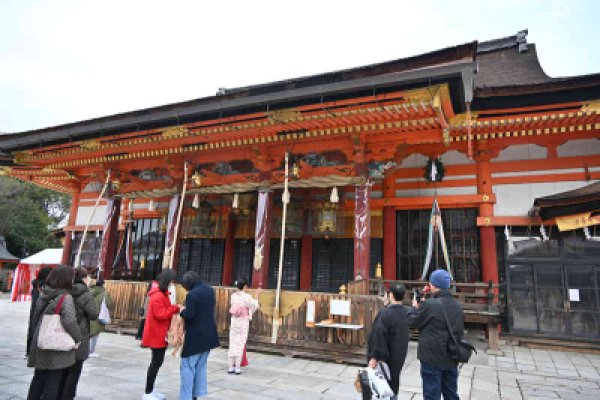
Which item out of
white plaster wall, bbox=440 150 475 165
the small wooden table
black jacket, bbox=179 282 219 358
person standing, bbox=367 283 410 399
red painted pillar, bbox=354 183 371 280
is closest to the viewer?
person standing, bbox=367 283 410 399

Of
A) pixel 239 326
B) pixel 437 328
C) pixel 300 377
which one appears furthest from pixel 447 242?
pixel 437 328

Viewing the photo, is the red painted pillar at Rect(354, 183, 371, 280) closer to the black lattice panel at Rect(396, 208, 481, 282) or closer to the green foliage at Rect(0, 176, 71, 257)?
the black lattice panel at Rect(396, 208, 481, 282)

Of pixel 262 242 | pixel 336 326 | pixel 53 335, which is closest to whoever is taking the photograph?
pixel 53 335

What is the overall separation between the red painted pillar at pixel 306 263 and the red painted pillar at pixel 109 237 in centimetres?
604

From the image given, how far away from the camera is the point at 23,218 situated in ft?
90.7

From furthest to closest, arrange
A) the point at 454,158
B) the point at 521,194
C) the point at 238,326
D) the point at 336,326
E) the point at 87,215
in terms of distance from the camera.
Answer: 1. the point at 87,215
2. the point at 454,158
3. the point at 521,194
4. the point at 336,326
5. the point at 238,326

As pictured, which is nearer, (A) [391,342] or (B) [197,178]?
(A) [391,342]

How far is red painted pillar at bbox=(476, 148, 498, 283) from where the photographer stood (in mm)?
8930

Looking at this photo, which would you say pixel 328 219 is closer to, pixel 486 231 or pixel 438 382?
pixel 486 231

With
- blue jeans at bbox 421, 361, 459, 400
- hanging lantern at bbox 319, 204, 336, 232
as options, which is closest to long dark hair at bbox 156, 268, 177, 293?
blue jeans at bbox 421, 361, 459, 400

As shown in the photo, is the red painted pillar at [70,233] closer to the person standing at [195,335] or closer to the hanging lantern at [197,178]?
the hanging lantern at [197,178]

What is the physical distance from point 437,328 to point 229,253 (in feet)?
31.5

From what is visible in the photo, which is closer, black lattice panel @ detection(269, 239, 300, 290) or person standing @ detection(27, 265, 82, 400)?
person standing @ detection(27, 265, 82, 400)

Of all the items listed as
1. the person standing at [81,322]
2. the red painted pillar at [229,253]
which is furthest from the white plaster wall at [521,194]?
the person standing at [81,322]
